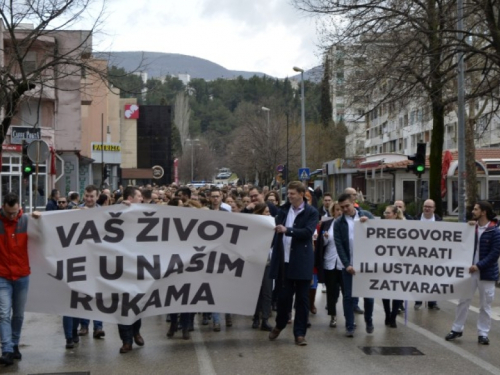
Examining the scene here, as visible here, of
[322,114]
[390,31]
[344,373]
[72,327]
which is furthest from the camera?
[322,114]

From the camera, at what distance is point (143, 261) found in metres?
9.91

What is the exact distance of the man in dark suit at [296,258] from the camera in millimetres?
10164

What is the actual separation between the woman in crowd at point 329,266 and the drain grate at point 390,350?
5.69ft

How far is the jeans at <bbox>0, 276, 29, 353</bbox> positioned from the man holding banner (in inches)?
210

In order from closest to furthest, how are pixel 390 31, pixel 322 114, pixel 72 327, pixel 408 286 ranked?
pixel 72 327 → pixel 408 286 → pixel 390 31 → pixel 322 114

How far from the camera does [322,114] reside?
10069 cm

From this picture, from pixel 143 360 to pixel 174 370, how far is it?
685 millimetres

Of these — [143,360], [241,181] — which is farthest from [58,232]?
[241,181]

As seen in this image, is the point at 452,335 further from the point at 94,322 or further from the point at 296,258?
the point at 94,322

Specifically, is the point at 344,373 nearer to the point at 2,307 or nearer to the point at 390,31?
the point at 2,307

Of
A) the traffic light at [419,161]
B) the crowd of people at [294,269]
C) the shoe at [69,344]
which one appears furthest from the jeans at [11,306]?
the traffic light at [419,161]

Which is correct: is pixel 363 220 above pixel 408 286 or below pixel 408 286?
above

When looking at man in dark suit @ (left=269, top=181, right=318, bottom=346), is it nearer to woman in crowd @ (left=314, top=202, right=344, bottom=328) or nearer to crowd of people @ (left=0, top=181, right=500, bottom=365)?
crowd of people @ (left=0, top=181, right=500, bottom=365)

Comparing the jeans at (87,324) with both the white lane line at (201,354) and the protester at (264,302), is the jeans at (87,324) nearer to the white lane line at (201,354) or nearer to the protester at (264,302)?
the white lane line at (201,354)
